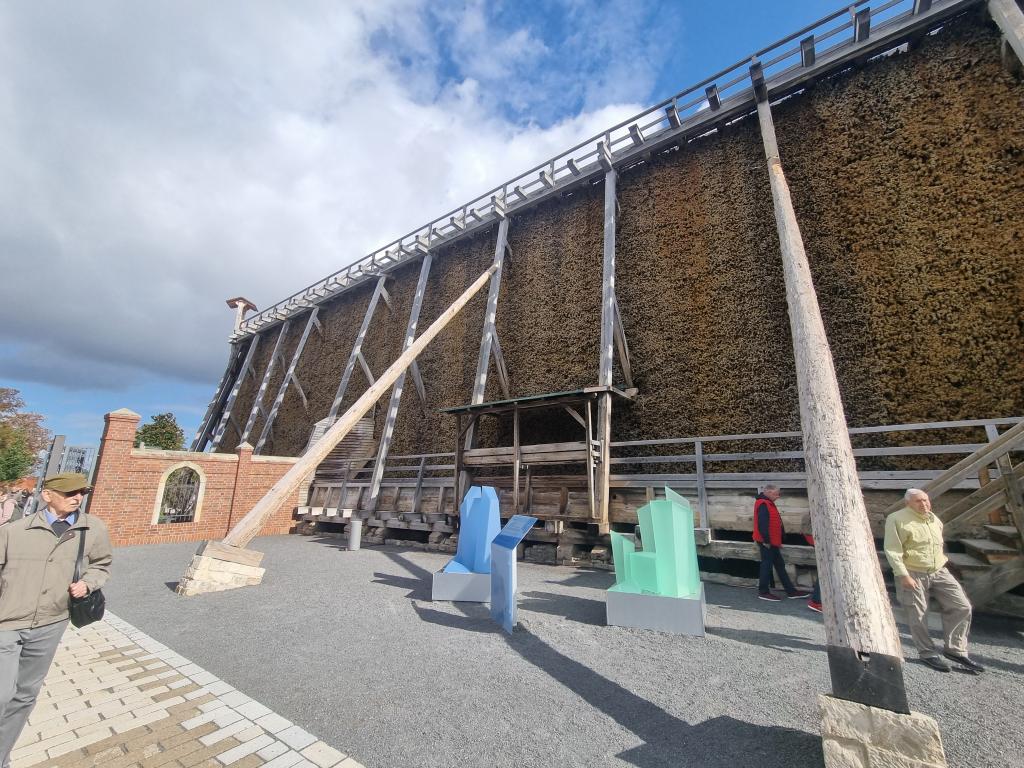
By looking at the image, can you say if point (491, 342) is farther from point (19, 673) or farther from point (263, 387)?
point (263, 387)

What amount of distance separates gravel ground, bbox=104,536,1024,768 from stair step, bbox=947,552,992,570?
64 centimetres

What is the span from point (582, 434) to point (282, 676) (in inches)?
338

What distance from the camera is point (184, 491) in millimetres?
15945

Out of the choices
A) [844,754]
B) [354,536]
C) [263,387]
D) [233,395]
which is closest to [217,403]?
[233,395]

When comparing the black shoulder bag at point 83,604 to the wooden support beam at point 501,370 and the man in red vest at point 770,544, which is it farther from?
the wooden support beam at point 501,370

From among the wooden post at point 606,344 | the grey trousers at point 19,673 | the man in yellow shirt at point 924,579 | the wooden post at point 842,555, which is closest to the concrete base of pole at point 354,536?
the wooden post at point 606,344

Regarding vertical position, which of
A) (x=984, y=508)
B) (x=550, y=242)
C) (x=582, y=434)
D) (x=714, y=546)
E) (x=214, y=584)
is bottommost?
(x=214, y=584)

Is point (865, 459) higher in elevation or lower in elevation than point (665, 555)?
higher

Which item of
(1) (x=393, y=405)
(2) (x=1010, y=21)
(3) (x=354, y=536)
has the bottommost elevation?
(3) (x=354, y=536)

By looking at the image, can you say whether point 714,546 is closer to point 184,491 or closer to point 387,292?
point 387,292

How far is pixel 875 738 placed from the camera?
213 cm

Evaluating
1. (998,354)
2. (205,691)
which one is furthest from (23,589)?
(998,354)

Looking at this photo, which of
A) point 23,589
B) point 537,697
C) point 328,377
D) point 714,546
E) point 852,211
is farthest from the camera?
point 328,377

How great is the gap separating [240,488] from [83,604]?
13236mm
